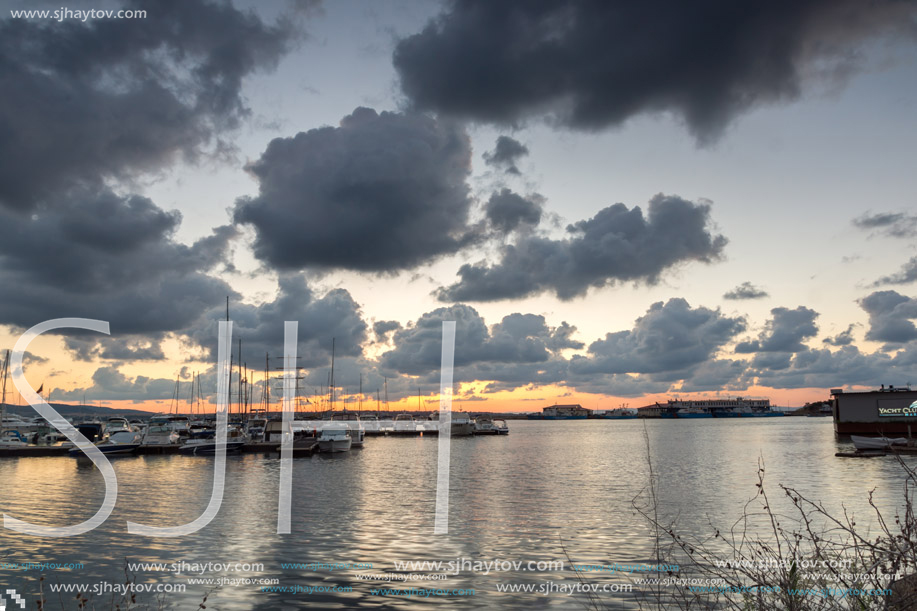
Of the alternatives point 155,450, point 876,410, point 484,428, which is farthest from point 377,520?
point 484,428

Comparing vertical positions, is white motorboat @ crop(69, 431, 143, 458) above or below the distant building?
below

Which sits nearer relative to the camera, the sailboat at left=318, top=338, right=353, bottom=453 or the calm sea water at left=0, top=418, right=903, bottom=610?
the calm sea water at left=0, top=418, right=903, bottom=610

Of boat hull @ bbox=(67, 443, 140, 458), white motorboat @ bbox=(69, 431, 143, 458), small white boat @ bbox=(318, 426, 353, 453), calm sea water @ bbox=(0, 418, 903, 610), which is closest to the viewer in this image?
calm sea water @ bbox=(0, 418, 903, 610)

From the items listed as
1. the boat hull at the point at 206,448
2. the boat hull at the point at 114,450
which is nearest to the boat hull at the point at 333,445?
the boat hull at the point at 206,448

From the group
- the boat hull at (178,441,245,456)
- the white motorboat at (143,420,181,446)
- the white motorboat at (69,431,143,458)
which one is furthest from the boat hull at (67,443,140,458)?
the boat hull at (178,441,245,456)

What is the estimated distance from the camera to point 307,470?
188 feet

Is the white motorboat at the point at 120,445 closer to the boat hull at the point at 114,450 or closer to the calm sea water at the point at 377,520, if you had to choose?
the boat hull at the point at 114,450

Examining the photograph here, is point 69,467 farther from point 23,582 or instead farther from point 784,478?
point 784,478

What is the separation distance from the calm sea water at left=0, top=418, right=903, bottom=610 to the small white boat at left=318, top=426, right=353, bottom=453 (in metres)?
20.3

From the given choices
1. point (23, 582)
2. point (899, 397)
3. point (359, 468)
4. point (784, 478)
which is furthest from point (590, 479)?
point (899, 397)

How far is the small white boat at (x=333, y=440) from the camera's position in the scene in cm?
8006

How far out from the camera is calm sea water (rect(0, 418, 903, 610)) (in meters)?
18.0

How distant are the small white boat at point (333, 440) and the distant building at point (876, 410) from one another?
6923 cm

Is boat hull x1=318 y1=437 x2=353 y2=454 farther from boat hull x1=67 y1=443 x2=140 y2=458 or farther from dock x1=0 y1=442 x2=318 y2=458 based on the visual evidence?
boat hull x1=67 y1=443 x2=140 y2=458
